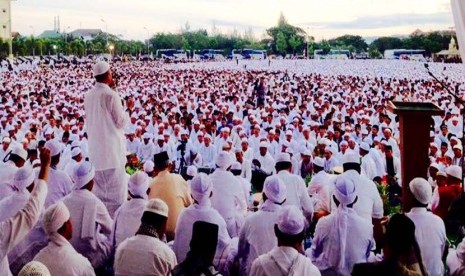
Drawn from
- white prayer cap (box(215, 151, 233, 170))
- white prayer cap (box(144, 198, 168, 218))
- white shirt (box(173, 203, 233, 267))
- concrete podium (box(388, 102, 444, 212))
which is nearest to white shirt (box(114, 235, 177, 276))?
white prayer cap (box(144, 198, 168, 218))

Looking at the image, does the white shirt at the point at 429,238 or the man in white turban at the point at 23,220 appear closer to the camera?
the man in white turban at the point at 23,220

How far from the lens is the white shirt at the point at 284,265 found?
2.65 m

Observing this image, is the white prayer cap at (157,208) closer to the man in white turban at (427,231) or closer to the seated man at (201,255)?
the seated man at (201,255)

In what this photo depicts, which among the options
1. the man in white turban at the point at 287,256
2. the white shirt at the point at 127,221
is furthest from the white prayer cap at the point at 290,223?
the white shirt at the point at 127,221

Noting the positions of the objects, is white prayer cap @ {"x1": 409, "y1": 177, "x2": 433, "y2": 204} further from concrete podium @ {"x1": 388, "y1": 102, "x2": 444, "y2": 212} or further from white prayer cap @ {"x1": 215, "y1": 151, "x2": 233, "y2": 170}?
white prayer cap @ {"x1": 215, "y1": 151, "x2": 233, "y2": 170}

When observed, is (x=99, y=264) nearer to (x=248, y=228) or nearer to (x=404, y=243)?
(x=248, y=228)

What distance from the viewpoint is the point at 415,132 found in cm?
414

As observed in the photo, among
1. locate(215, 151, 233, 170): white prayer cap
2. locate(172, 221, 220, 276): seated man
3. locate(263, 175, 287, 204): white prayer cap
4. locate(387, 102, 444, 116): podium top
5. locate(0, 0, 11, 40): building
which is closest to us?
locate(172, 221, 220, 276): seated man

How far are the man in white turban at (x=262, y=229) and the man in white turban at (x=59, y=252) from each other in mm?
1032

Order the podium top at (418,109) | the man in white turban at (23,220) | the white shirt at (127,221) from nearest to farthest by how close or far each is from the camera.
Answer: the man in white turban at (23,220), the white shirt at (127,221), the podium top at (418,109)

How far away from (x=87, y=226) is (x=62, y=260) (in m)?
0.92

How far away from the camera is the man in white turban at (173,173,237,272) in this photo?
3643 mm

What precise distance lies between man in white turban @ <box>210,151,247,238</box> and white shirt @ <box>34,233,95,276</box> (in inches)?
70.8

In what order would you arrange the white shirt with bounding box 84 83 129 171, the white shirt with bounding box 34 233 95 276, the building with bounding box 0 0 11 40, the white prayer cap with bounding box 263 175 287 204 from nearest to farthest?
1. the white shirt with bounding box 34 233 95 276
2. the white prayer cap with bounding box 263 175 287 204
3. the white shirt with bounding box 84 83 129 171
4. the building with bounding box 0 0 11 40
